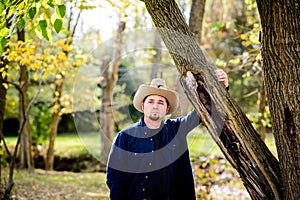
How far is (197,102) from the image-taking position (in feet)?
9.85

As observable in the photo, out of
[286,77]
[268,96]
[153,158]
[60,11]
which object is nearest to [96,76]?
[153,158]

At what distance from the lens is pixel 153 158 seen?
3.39 m

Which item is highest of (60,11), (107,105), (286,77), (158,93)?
(60,11)

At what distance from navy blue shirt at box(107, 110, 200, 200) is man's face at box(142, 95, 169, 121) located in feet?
0.33

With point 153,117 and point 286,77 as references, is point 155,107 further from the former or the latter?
point 286,77

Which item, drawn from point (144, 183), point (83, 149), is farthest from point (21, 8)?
point (83, 149)

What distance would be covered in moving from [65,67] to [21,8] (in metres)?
6.04

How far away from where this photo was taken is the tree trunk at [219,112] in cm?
286

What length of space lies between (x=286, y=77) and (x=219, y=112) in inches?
19.6

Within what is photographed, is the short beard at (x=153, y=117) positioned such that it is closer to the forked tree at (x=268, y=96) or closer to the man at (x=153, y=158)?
the man at (x=153, y=158)

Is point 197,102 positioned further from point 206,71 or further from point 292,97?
point 292,97

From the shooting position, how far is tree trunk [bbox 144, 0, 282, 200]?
2.86m

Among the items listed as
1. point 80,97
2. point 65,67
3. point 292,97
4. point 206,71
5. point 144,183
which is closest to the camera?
point 292,97

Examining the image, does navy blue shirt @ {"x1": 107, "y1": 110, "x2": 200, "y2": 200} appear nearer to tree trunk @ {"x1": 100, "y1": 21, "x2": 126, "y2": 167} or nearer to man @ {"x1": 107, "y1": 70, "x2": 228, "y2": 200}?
man @ {"x1": 107, "y1": 70, "x2": 228, "y2": 200}
